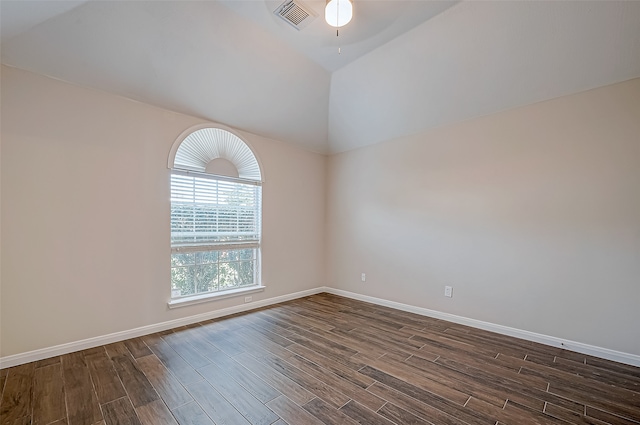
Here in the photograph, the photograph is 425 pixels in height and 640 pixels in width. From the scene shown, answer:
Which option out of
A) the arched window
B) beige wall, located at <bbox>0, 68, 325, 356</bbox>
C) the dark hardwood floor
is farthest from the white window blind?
the dark hardwood floor

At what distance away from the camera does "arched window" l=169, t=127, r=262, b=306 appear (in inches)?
127

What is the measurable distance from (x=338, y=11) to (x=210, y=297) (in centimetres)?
334

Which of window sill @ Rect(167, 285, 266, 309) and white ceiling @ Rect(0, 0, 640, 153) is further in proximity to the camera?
window sill @ Rect(167, 285, 266, 309)

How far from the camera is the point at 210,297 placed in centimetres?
343

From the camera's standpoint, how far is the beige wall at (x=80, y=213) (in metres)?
2.29

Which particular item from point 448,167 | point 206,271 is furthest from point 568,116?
point 206,271

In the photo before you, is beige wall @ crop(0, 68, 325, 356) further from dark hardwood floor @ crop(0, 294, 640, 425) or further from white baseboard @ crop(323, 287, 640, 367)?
white baseboard @ crop(323, 287, 640, 367)

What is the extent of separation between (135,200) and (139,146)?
0.58 metres

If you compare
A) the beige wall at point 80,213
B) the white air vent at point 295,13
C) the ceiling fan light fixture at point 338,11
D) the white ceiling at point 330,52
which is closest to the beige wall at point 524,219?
the white ceiling at point 330,52

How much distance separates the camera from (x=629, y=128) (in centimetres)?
242

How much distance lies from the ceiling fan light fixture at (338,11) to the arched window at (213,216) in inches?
76.1

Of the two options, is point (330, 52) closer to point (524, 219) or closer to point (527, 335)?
point (524, 219)

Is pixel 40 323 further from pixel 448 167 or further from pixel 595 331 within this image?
pixel 595 331

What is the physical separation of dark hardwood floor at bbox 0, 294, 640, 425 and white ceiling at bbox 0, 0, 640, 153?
8.33ft
